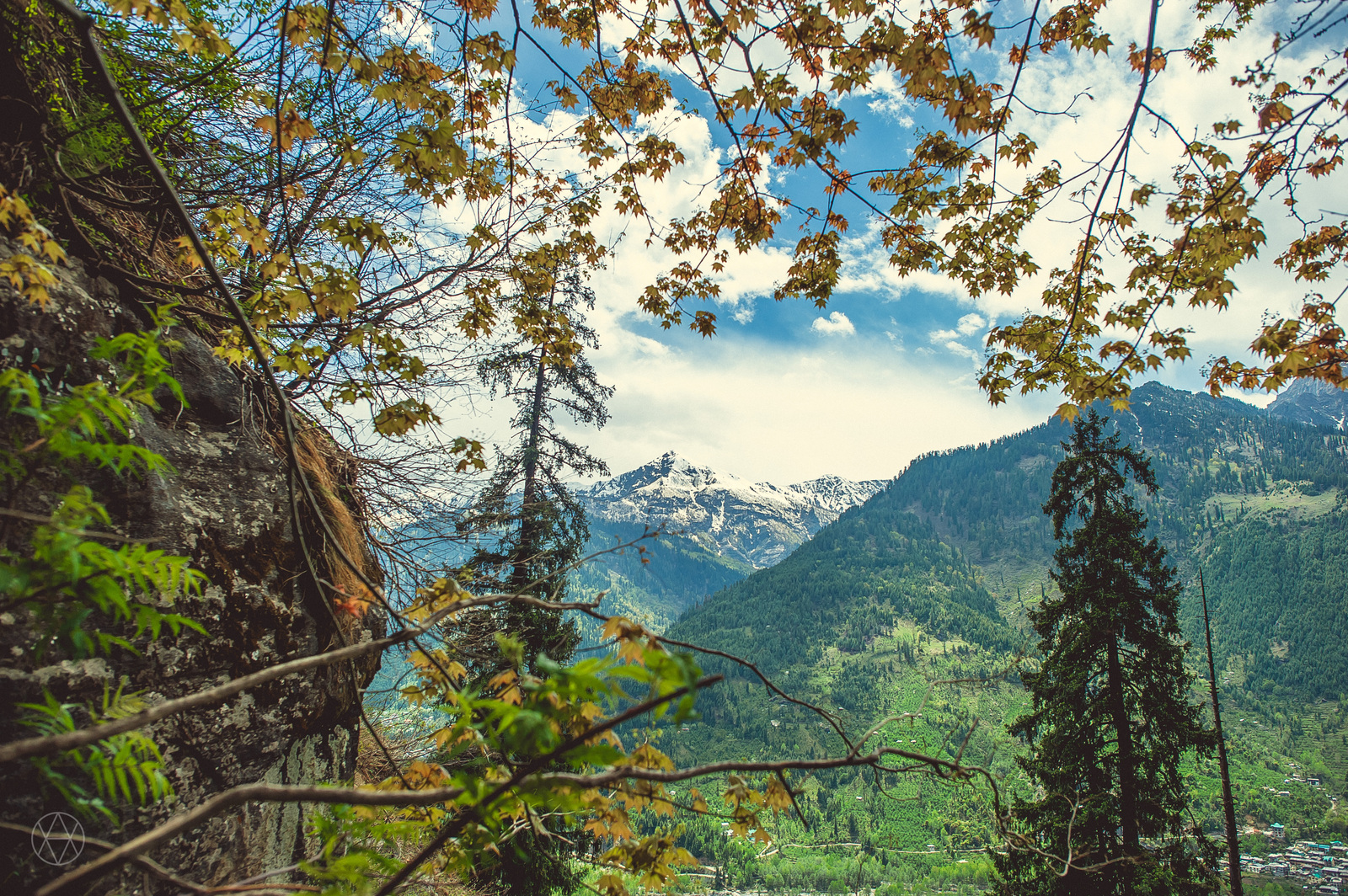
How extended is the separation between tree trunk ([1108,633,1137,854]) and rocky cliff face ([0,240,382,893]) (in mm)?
15870

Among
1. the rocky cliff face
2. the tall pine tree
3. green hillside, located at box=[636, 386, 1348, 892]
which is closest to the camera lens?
the rocky cliff face

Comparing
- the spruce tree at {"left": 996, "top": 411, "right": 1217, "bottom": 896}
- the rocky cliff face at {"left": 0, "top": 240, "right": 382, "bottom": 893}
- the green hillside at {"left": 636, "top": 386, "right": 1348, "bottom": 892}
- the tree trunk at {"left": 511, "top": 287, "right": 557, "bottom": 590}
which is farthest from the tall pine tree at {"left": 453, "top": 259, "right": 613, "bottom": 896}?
the green hillside at {"left": 636, "top": 386, "right": 1348, "bottom": 892}

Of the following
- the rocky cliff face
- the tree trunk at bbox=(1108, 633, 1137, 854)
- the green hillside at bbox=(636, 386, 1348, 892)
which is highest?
the rocky cliff face

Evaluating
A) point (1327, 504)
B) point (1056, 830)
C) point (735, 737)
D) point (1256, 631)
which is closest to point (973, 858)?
point (735, 737)

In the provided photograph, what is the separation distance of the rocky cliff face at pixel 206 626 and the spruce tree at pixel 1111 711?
46.4 ft

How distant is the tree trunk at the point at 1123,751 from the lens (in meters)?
12.5

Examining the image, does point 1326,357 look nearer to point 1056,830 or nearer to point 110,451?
point 110,451

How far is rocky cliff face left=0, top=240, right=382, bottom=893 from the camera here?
7.51 feet

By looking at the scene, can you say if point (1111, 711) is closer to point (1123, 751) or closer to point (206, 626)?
point (1123, 751)

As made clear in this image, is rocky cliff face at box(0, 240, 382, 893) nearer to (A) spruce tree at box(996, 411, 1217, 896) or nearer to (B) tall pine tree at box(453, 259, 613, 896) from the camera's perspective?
(B) tall pine tree at box(453, 259, 613, 896)

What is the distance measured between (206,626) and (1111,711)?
1696 centimetres

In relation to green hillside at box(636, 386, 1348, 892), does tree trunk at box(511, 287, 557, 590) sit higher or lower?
higher

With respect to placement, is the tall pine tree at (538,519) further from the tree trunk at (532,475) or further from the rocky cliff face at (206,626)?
the rocky cliff face at (206,626)

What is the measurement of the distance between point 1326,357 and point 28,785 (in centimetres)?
760
